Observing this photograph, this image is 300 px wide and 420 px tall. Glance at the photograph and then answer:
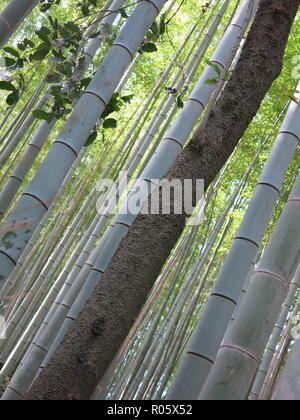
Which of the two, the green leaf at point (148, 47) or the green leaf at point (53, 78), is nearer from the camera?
the green leaf at point (53, 78)

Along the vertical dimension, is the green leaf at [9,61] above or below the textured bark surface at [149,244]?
above

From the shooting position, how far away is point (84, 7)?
1975 millimetres

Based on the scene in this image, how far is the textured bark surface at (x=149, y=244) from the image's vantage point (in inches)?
40.1

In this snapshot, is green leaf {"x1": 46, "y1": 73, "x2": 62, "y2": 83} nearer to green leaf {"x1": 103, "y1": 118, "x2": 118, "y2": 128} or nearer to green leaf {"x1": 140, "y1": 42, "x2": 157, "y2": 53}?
green leaf {"x1": 103, "y1": 118, "x2": 118, "y2": 128}

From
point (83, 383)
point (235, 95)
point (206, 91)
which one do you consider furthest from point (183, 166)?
point (206, 91)

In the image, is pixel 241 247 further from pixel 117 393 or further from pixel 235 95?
pixel 117 393

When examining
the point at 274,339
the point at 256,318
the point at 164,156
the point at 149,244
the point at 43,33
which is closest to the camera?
the point at 149,244

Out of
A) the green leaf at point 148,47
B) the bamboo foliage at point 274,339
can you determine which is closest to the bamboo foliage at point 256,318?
the green leaf at point 148,47

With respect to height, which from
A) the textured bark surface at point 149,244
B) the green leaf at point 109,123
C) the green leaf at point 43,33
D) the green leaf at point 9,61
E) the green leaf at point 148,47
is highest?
the green leaf at point 148,47

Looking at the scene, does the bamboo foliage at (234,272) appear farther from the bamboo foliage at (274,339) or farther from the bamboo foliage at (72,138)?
the bamboo foliage at (274,339)

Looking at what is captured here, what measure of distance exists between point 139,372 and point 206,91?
2.74 m

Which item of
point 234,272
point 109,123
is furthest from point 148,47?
point 234,272

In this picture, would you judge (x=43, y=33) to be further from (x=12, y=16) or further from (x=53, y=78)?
(x=12, y=16)

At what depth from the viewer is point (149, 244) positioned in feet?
3.75
